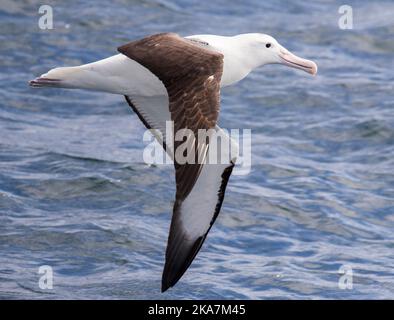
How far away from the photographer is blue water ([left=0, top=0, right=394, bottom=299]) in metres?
12.8

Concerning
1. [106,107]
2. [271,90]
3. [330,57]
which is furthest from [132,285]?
[330,57]

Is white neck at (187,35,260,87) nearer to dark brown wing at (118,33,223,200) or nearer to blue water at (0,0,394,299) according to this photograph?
dark brown wing at (118,33,223,200)

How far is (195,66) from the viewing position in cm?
1020

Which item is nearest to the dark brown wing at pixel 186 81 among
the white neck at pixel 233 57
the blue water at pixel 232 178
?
the white neck at pixel 233 57

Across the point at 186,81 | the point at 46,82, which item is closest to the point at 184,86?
the point at 186,81

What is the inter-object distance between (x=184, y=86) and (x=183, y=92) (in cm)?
7

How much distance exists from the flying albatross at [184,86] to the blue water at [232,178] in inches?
40.3

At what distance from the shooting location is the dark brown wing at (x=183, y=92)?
32.2 ft

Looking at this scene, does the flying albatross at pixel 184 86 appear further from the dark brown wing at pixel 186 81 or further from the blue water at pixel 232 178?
the blue water at pixel 232 178

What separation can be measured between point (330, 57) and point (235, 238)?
6.37 metres

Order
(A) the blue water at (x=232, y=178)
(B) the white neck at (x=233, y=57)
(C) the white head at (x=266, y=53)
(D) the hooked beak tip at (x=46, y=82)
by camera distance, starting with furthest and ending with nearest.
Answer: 1. (A) the blue water at (x=232, y=178)
2. (C) the white head at (x=266, y=53)
3. (B) the white neck at (x=233, y=57)
4. (D) the hooked beak tip at (x=46, y=82)

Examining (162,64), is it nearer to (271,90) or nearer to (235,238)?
(235,238)

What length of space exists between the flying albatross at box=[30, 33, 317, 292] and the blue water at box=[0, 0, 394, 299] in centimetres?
102
